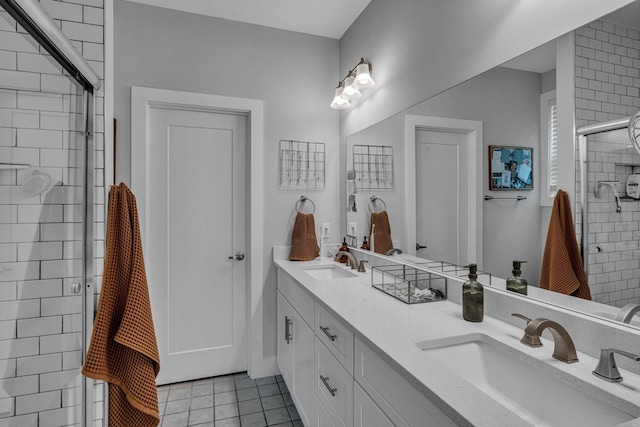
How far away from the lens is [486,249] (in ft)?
4.79

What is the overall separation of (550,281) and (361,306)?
27.7 inches

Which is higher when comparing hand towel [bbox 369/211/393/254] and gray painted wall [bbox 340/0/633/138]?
gray painted wall [bbox 340/0/633/138]

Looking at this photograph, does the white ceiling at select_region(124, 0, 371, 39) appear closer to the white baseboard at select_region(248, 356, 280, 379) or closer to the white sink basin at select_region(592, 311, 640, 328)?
→ the white sink basin at select_region(592, 311, 640, 328)

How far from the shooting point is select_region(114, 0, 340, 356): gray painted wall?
2.39 metres

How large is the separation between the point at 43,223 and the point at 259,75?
1.96m

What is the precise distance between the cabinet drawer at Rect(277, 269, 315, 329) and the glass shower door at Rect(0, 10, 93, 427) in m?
0.96

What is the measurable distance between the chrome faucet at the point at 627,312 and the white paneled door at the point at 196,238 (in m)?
2.30

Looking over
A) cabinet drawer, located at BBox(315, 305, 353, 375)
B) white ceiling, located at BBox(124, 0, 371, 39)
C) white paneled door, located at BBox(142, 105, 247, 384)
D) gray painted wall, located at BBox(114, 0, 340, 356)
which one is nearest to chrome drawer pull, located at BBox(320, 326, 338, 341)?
cabinet drawer, located at BBox(315, 305, 353, 375)

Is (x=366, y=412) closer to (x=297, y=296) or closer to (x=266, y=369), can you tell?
(x=297, y=296)

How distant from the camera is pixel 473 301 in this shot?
4.22 ft

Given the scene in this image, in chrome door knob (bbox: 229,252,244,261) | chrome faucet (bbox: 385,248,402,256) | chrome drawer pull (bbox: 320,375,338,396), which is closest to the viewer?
chrome drawer pull (bbox: 320,375,338,396)

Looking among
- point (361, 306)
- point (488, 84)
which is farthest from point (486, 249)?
point (488, 84)

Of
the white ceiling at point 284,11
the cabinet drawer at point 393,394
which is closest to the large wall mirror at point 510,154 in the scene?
the cabinet drawer at point 393,394

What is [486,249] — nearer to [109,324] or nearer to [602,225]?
[602,225]
